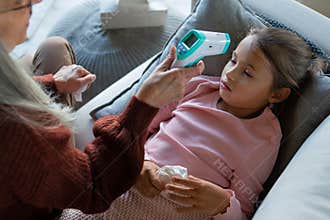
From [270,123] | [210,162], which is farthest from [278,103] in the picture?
[210,162]

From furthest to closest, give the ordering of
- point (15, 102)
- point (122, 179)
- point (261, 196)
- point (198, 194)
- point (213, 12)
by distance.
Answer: point (213, 12)
point (261, 196)
point (198, 194)
point (122, 179)
point (15, 102)

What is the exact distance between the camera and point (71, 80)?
3.60 feet

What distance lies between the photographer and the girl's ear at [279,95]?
1117 millimetres

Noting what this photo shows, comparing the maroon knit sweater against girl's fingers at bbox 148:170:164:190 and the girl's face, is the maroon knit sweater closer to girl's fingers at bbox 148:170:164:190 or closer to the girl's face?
girl's fingers at bbox 148:170:164:190

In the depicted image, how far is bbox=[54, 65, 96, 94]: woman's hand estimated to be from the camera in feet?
3.60

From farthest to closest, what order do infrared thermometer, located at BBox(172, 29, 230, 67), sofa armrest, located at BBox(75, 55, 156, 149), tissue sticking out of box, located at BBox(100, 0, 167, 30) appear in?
tissue sticking out of box, located at BBox(100, 0, 167, 30) → sofa armrest, located at BBox(75, 55, 156, 149) → infrared thermometer, located at BBox(172, 29, 230, 67)

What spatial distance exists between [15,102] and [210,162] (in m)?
0.53

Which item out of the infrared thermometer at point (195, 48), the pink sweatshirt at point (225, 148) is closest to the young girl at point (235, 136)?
the pink sweatshirt at point (225, 148)

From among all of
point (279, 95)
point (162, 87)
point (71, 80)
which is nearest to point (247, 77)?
point (279, 95)

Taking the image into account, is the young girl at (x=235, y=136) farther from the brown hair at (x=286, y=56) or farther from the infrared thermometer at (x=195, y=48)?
the infrared thermometer at (x=195, y=48)

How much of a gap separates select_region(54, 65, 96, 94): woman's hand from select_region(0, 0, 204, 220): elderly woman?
26 cm

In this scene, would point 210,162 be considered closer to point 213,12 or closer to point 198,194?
point 198,194

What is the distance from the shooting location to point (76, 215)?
3.26 feet

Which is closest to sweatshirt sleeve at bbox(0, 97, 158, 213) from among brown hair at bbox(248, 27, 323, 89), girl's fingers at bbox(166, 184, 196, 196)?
girl's fingers at bbox(166, 184, 196, 196)
